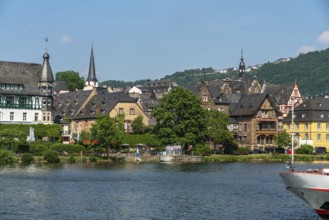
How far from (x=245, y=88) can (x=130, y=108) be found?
56893 millimetres

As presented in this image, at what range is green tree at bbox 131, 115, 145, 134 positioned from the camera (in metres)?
131

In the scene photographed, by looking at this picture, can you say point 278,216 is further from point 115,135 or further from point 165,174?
point 115,135

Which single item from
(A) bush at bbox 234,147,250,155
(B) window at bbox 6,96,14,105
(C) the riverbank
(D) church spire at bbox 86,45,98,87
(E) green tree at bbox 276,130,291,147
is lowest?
(C) the riverbank

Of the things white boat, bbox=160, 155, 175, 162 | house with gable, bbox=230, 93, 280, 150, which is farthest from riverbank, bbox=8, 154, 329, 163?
house with gable, bbox=230, 93, 280, 150

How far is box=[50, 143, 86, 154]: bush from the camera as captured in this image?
107062 mm

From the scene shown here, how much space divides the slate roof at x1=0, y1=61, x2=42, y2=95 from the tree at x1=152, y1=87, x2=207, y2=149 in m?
23.5

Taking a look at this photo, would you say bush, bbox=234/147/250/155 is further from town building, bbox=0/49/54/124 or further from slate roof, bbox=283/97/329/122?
town building, bbox=0/49/54/124

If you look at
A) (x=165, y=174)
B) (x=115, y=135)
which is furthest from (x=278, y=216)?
(x=115, y=135)

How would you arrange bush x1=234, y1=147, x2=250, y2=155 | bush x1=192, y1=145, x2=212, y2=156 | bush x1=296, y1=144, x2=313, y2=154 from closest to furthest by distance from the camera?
1. bush x1=192, y1=145, x2=212, y2=156
2. bush x1=234, y1=147, x2=250, y2=155
3. bush x1=296, y1=144, x2=313, y2=154

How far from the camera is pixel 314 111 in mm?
145875

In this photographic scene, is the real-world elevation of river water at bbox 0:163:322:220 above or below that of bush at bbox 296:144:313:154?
below

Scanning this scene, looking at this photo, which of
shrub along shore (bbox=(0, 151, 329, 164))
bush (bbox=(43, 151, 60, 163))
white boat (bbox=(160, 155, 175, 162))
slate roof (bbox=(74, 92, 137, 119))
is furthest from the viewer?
slate roof (bbox=(74, 92, 137, 119))

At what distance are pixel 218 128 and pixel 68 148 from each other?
31.0 m

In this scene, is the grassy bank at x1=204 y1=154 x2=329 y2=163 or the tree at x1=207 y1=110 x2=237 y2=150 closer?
the grassy bank at x1=204 y1=154 x2=329 y2=163
